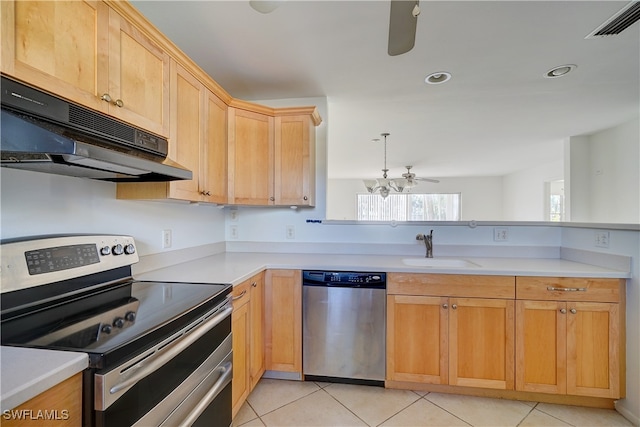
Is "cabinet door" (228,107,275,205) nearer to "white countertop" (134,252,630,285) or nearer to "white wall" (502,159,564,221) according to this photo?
"white countertop" (134,252,630,285)

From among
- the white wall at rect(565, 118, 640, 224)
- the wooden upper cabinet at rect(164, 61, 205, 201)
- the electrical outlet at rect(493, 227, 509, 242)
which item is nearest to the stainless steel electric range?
the wooden upper cabinet at rect(164, 61, 205, 201)

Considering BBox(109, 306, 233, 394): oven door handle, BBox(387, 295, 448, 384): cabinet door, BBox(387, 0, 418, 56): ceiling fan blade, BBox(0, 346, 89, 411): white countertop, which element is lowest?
BBox(387, 295, 448, 384): cabinet door

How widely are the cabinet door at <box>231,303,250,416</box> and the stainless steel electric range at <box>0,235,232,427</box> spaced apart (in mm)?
136

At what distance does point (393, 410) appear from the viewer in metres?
1.81

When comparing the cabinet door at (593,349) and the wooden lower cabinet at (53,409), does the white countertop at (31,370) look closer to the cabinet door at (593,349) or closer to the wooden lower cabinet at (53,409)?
the wooden lower cabinet at (53,409)

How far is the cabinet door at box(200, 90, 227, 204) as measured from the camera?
1.88 meters

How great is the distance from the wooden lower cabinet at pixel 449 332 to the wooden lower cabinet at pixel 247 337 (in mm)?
892

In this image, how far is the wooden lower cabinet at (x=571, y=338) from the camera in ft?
5.78

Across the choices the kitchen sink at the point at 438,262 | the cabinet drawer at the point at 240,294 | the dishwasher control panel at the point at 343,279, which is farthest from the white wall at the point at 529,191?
the cabinet drawer at the point at 240,294


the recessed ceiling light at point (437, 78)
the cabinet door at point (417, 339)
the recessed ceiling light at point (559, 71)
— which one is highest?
the recessed ceiling light at point (559, 71)

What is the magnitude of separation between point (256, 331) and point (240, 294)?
411 millimetres

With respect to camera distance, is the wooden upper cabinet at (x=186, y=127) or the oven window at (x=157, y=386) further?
the wooden upper cabinet at (x=186, y=127)

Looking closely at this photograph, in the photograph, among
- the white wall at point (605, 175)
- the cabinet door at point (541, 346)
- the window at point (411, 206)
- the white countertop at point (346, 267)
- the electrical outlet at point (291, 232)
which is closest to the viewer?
the white countertop at point (346, 267)

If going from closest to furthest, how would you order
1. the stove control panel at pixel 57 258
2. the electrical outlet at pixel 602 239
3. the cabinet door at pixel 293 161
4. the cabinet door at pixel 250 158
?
the stove control panel at pixel 57 258
the electrical outlet at pixel 602 239
the cabinet door at pixel 250 158
the cabinet door at pixel 293 161
